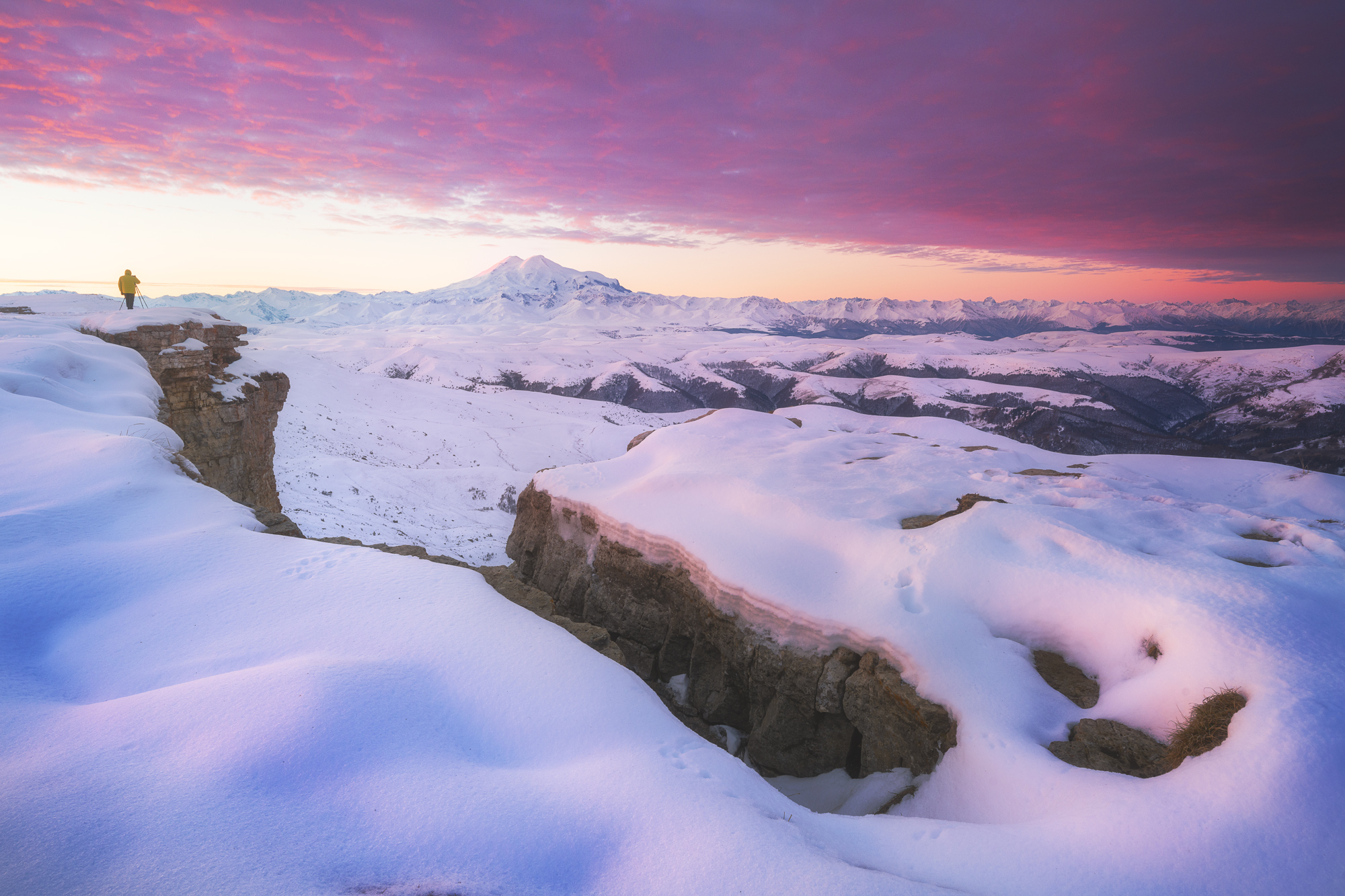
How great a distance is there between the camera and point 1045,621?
27.9ft

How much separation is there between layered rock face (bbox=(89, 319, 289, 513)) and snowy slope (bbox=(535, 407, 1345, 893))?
10419 mm

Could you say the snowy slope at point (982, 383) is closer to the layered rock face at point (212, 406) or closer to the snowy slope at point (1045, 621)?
the snowy slope at point (1045, 621)

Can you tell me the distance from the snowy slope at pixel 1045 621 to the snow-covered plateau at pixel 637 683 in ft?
0.14

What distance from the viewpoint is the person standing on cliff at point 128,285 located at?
880 inches

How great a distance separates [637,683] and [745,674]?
154 inches

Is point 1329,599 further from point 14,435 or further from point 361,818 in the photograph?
point 14,435

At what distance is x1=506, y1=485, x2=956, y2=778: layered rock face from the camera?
8.59 m

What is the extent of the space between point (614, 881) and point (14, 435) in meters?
13.4

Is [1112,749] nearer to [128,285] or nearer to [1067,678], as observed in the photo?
[1067,678]

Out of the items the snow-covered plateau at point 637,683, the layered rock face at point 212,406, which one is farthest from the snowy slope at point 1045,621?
the layered rock face at point 212,406

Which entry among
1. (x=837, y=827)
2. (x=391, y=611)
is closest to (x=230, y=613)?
(x=391, y=611)

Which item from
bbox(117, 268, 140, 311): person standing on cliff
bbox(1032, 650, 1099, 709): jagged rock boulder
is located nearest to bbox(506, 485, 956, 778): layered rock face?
bbox(1032, 650, 1099, 709): jagged rock boulder

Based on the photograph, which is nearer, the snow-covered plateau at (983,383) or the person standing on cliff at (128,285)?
the person standing on cliff at (128,285)

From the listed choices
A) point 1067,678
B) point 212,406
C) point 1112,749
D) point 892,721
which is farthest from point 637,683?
point 212,406
